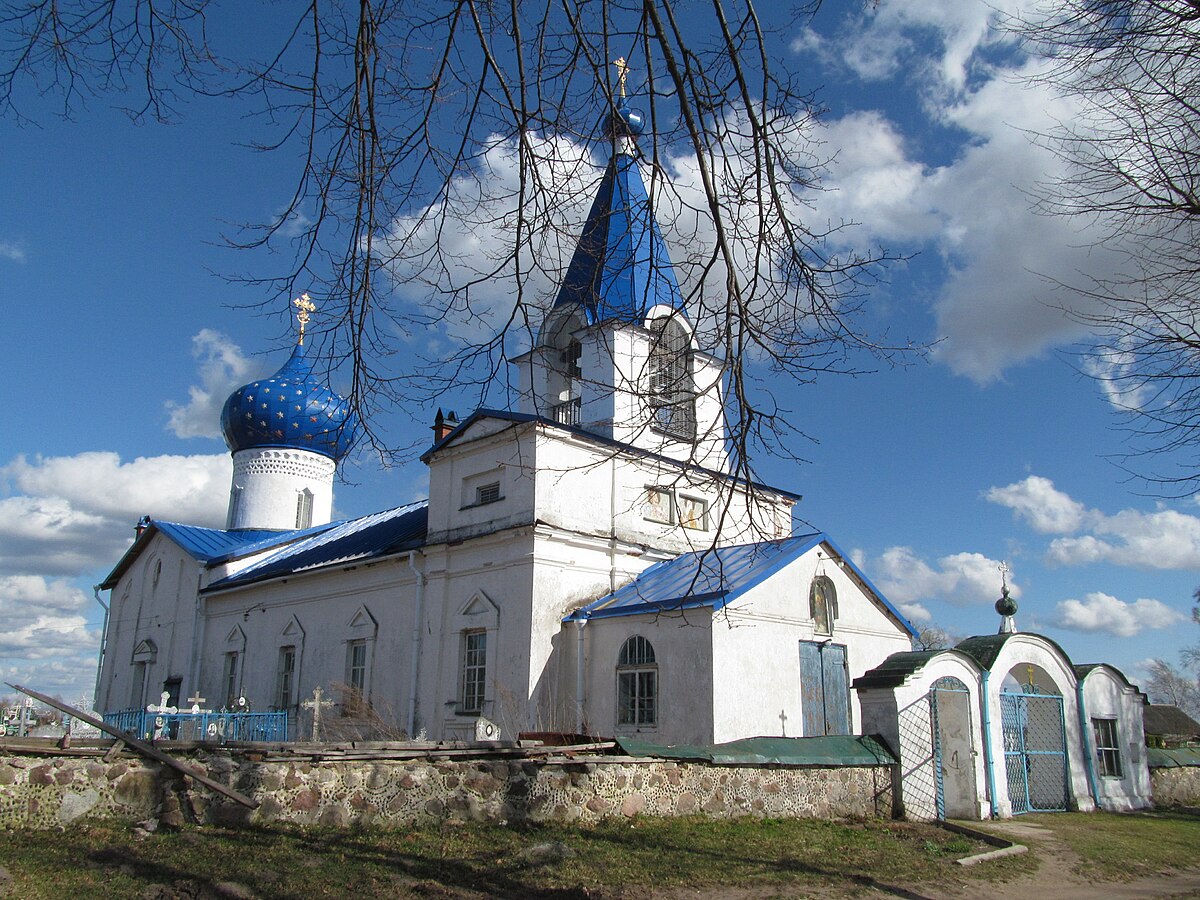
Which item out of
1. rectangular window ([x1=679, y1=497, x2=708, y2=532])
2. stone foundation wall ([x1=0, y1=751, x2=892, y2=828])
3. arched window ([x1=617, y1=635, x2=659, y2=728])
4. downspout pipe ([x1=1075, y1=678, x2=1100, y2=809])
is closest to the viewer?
stone foundation wall ([x1=0, y1=751, x2=892, y2=828])

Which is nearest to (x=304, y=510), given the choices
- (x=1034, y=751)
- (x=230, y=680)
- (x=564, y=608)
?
(x=230, y=680)

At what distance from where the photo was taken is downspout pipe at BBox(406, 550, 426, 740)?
18.4 meters

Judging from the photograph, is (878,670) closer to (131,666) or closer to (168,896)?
(168,896)

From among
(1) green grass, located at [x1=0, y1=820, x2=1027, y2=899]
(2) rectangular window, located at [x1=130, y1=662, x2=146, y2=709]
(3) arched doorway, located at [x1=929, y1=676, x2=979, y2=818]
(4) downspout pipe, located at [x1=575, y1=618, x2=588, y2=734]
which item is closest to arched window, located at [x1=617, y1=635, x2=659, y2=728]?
(4) downspout pipe, located at [x1=575, y1=618, x2=588, y2=734]

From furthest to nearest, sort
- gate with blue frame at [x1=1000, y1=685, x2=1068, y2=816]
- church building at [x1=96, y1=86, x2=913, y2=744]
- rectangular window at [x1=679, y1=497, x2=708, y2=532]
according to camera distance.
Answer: rectangular window at [x1=679, y1=497, x2=708, y2=532] → church building at [x1=96, y1=86, x2=913, y2=744] → gate with blue frame at [x1=1000, y1=685, x2=1068, y2=816]

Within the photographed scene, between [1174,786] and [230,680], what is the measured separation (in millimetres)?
21426

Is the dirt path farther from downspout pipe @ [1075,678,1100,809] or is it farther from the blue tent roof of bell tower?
the blue tent roof of bell tower

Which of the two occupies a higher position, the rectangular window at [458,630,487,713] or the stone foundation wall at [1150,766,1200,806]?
the rectangular window at [458,630,487,713]

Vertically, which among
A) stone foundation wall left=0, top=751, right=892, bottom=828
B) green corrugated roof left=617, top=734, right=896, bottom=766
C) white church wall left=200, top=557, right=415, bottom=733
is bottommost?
stone foundation wall left=0, top=751, right=892, bottom=828

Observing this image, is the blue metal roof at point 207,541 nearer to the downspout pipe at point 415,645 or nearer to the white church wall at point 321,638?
the white church wall at point 321,638

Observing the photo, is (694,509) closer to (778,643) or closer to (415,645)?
(778,643)

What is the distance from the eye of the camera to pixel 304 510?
30703 mm

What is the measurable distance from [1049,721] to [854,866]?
7.59m

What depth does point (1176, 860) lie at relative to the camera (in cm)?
1027
